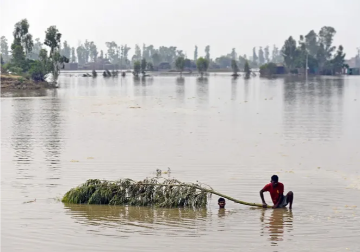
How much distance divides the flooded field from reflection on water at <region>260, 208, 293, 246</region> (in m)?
0.02

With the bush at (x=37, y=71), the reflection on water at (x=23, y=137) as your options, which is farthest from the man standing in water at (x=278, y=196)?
the bush at (x=37, y=71)

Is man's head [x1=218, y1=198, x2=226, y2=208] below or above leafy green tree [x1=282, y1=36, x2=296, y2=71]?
below

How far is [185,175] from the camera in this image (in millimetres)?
19797

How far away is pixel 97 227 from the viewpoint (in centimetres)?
1371

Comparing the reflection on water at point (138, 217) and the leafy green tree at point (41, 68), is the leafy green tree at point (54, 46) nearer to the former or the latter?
the leafy green tree at point (41, 68)

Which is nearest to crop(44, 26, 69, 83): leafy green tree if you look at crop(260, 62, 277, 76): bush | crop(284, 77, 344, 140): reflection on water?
crop(284, 77, 344, 140): reflection on water

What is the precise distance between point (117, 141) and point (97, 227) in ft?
46.5

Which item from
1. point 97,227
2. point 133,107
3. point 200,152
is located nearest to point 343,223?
point 97,227

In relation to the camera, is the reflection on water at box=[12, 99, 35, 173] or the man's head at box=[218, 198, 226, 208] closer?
the man's head at box=[218, 198, 226, 208]

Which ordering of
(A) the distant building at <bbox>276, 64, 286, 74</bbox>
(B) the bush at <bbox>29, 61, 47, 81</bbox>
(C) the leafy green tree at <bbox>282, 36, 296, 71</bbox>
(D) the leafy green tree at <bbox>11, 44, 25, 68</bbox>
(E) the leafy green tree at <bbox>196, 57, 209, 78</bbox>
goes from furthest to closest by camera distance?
(A) the distant building at <bbox>276, 64, 286, 74</bbox>
(C) the leafy green tree at <bbox>282, 36, 296, 71</bbox>
(E) the leafy green tree at <bbox>196, 57, 209, 78</bbox>
(D) the leafy green tree at <bbox>11, 44, 25, 68</bbox>
(B) the bush at <bbox>29, 61, 47, 81</bbox>

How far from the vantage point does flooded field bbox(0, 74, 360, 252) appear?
13.0 metres

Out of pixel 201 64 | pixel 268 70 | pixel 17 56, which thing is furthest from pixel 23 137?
pixel 268 70

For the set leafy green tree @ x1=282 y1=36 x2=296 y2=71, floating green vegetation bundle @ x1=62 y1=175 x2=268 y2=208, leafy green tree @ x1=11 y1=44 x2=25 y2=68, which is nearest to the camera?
floating green vegetation bundle @ x1=62 y1=175 x2=268 y2=208

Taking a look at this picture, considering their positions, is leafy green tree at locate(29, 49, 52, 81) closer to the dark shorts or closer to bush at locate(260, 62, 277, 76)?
the dark shorts
